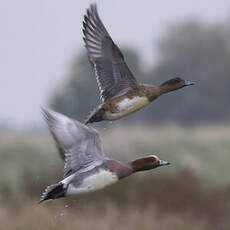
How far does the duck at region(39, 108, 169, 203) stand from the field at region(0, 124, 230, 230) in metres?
2.47

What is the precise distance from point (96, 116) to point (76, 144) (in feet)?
2.91

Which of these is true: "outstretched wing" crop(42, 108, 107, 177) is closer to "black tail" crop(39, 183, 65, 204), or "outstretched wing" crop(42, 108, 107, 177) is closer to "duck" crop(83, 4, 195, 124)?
"black tail" crop(39, 183, 65, 204)

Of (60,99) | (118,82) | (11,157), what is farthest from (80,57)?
(118,82)

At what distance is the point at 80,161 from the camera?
5.89 meters

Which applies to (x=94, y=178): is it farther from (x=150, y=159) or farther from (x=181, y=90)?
(x=181, y=90)

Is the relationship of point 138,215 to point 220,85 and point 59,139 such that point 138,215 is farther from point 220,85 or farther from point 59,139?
point 220,85

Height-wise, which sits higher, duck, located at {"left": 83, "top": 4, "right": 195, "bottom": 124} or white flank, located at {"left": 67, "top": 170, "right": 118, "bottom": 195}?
duck, located at {"left": 83, "top": 4, "right": 195, "bottom": 124}

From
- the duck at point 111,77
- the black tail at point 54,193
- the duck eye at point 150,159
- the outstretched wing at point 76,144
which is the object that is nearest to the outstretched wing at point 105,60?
the duck at point 111,77

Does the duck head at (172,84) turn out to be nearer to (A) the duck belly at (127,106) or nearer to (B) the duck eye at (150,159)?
(A) the duck belly at (127,106)

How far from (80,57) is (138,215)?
3314cm

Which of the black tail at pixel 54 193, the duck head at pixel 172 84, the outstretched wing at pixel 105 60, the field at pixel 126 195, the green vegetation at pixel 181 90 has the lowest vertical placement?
the green vegetation at pixel 181 90

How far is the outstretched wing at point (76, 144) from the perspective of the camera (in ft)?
19.2

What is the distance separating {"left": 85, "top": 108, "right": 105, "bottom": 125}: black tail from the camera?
22.0 ft

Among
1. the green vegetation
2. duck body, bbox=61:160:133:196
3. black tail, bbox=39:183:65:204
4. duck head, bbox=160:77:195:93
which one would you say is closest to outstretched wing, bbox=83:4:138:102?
duck head, bbox=160:77:195:93
